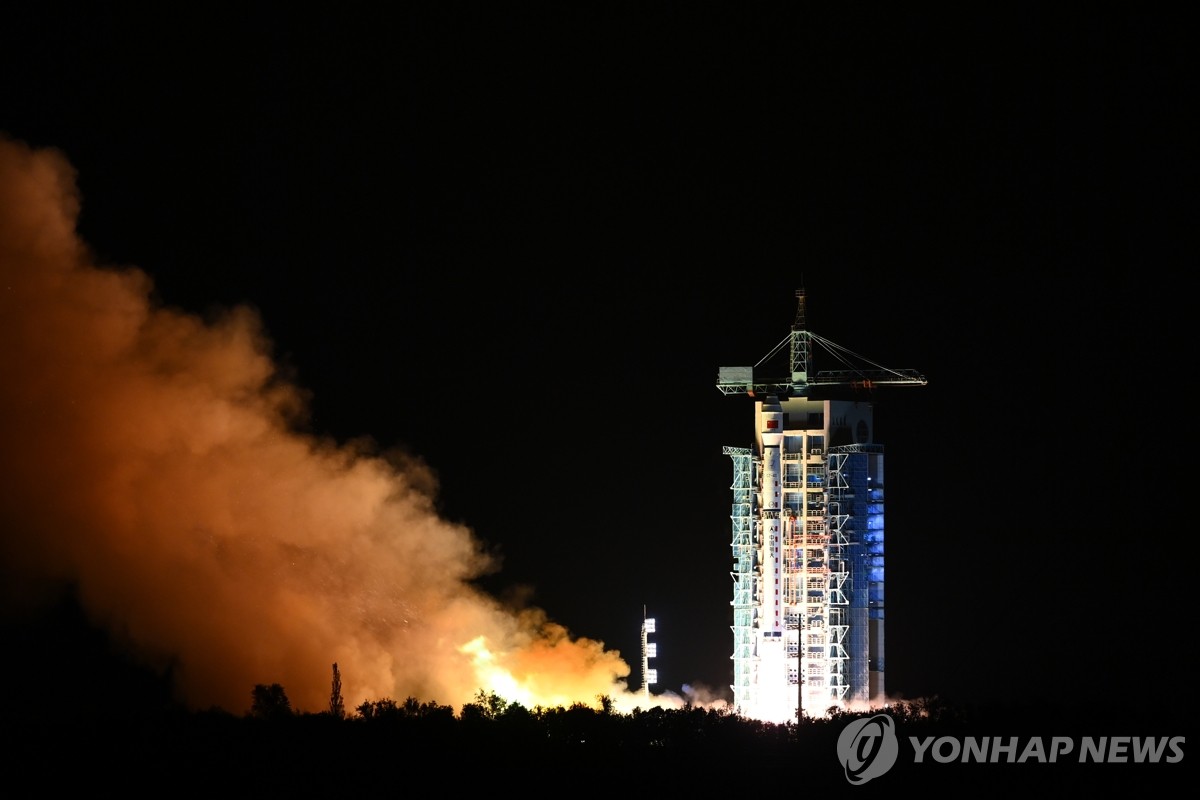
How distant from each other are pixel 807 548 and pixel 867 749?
11829 mm

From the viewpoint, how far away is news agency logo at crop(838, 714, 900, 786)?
183 feet

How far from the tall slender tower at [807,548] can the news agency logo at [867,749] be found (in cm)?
830

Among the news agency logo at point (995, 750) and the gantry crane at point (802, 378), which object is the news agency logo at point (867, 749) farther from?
the gantry crane at point (802, 378)

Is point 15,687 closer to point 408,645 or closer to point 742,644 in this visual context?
point 408,645

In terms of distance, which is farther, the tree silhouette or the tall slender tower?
the tall slender tower

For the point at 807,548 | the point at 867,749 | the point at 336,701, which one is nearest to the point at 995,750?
the point at 867,749

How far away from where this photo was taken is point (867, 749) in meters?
57.3

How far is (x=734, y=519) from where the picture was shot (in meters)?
69.5

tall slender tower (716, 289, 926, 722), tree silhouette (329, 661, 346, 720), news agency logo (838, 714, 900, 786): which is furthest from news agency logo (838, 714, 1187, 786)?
tree silhouette (329, 661, 346, 720)

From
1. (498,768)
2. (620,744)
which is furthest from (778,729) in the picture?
(498,768)

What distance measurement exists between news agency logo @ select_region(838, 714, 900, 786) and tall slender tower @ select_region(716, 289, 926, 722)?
8.30 m

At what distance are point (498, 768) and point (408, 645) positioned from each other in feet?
35.0

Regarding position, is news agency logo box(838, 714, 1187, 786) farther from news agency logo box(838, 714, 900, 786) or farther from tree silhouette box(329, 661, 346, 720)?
tree silhouette box(329, 661, 346, 720)

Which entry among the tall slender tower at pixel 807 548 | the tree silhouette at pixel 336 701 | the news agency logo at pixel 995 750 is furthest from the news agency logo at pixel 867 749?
the tree silhouette at pixel 336 701
